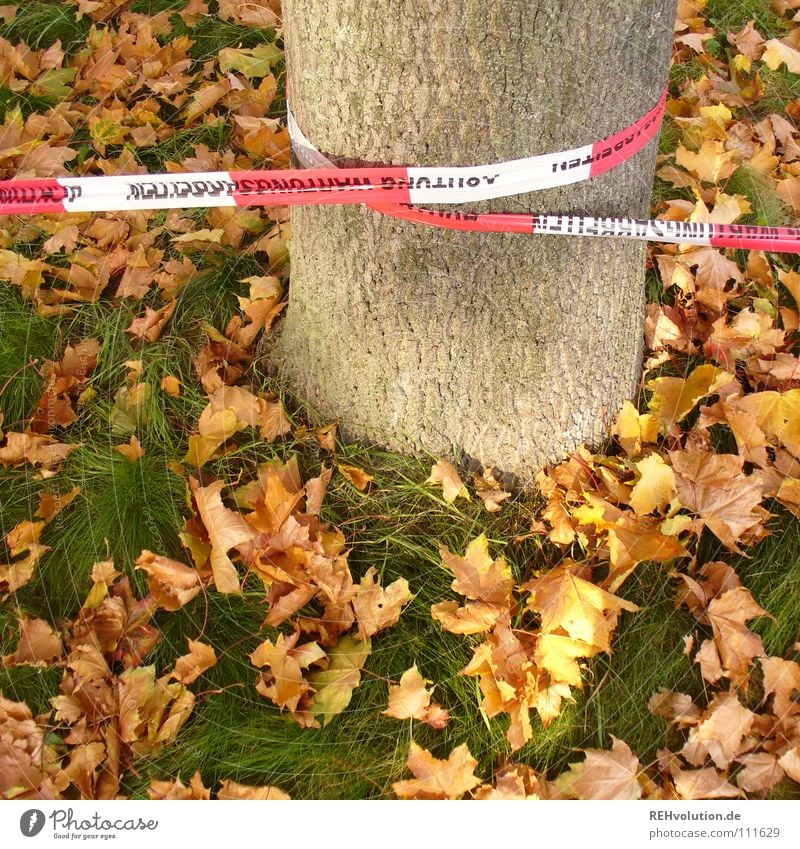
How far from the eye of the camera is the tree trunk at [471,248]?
1615 millimetres

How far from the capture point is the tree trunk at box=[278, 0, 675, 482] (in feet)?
5.30

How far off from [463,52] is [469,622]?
123cm

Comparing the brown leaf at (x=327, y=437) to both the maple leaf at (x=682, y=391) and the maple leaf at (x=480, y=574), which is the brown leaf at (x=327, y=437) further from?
→ the maple leaf at (x=682, y=391)

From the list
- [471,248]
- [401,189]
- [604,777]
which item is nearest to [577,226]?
[471,248]

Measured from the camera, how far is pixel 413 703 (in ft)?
6.02

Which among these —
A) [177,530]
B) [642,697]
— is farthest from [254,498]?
[642,697]

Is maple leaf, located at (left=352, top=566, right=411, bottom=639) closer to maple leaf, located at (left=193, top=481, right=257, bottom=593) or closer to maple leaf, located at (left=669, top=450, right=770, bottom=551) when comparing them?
maple leaf, located at (left=193, top=481, right=257, bottom=593)

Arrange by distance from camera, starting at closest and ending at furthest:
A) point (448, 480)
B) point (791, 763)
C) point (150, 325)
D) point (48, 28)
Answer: point (791, 763)
point (448, 480)
point (150, 325)
point (48, 28)

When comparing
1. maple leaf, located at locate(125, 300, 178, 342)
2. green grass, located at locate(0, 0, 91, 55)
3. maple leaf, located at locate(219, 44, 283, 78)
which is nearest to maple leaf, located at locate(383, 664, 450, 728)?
maple leaf, located at locate(125, 300, 178, 342)

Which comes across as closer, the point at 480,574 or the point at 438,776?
the point at 438,776

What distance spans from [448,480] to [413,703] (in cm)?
56

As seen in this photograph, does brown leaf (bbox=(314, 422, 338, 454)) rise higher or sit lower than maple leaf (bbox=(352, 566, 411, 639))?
higher

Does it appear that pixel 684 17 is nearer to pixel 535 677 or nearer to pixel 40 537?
pixel 535 677

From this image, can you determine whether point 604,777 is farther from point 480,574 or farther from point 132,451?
point 132,451
